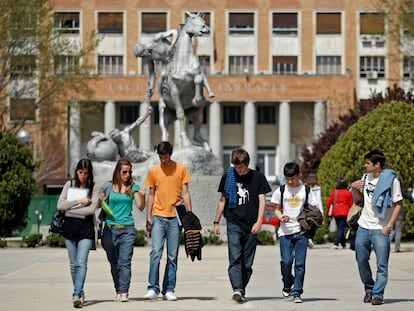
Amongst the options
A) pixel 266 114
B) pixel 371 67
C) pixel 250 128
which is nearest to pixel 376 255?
pixel 250 128

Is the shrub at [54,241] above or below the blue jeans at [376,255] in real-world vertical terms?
below

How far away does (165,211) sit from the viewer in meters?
15.4

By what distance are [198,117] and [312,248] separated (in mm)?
5789

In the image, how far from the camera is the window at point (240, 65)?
90125 millimetres

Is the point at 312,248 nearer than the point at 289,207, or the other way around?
the point at 289,207

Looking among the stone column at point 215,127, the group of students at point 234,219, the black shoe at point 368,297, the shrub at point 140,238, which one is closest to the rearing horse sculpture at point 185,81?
the shrub at point 140,238

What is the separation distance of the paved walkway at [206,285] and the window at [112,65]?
6389 cm

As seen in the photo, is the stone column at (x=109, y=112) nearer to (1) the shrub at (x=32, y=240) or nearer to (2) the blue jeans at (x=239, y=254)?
(1) the shrub at (x=32, y=240)

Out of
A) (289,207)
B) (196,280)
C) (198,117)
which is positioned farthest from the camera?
(198,117)

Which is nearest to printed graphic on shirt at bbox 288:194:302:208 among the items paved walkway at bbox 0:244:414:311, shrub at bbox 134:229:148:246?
paved walkway at bbox 0:244:414:311

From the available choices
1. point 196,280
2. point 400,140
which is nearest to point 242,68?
point 400,140

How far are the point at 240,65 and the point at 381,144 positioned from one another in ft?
185

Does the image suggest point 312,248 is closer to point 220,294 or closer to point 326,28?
point 220,294

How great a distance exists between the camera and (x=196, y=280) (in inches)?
738
